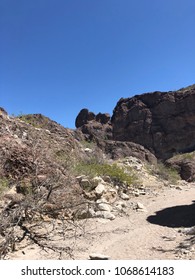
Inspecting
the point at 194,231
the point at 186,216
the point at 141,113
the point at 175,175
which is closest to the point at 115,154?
the point at 175,175

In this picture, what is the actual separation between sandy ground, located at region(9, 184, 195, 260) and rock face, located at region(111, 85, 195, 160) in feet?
138

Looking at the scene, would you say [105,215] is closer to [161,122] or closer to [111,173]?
[111,173]

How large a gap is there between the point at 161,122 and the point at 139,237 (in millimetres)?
49898

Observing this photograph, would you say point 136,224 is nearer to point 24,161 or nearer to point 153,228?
point 153,228

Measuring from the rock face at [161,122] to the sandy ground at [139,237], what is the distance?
4220cm

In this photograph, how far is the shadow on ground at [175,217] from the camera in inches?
316

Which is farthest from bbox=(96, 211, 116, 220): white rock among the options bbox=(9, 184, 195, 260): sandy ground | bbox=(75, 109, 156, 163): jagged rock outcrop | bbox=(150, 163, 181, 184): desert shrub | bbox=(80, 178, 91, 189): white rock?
bbox=(75, 109, 156, 163): jagged rock outcrop

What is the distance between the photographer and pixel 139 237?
22.0 feet

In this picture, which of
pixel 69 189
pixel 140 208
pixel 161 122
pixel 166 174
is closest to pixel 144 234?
pixel 69 189

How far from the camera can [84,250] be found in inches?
227

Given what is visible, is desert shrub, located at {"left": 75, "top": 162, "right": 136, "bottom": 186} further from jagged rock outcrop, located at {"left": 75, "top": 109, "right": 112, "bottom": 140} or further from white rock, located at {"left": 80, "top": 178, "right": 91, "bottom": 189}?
jagged rock outcrop, located at {"left": 75, "top": 109, "right": 112, "bottom": 140}

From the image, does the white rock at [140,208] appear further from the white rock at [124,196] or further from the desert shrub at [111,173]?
the desert shrub at [111,173]

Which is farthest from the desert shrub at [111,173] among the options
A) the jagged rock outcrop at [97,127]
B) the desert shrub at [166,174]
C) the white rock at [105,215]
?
the jagged rock outcrop at [97,127]

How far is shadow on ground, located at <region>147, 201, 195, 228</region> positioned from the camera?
802 cm
